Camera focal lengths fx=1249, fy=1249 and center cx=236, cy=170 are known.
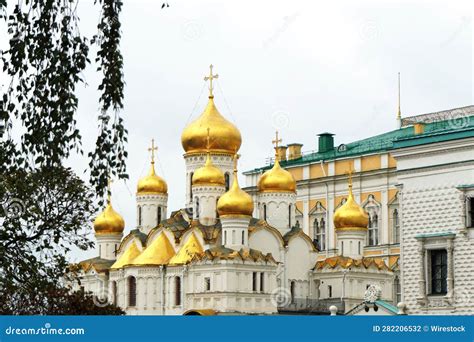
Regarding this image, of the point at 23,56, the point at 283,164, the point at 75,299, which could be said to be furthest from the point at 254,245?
the point at 23,56

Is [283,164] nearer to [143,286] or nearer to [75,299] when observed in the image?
[143,286]

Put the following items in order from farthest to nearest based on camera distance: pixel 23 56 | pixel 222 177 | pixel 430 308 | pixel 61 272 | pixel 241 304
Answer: pixel 222 177 < pixel 241 304 < pixel 430 308 < pixel 61 272 < pixel 23 56

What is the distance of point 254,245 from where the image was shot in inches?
1885

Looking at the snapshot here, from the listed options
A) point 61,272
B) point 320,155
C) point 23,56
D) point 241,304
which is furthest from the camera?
point 320,155

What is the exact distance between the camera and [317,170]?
56.8m

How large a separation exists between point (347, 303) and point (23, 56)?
37612mm

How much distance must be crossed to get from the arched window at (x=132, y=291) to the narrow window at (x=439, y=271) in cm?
2033

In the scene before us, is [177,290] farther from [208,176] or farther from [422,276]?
[422,276]

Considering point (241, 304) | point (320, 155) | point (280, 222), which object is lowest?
point (241, 304)

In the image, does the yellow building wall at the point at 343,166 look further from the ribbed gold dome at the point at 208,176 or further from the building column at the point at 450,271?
the building column at the point at 450,271

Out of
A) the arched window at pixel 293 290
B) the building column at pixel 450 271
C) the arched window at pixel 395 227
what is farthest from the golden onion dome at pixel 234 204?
the building column at pixel 450 271

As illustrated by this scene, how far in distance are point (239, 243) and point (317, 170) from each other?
37.3 feet

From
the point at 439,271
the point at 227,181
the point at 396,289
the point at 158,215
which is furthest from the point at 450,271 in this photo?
the point at 158,215

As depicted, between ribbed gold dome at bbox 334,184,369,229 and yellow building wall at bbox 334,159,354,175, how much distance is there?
499 cm
